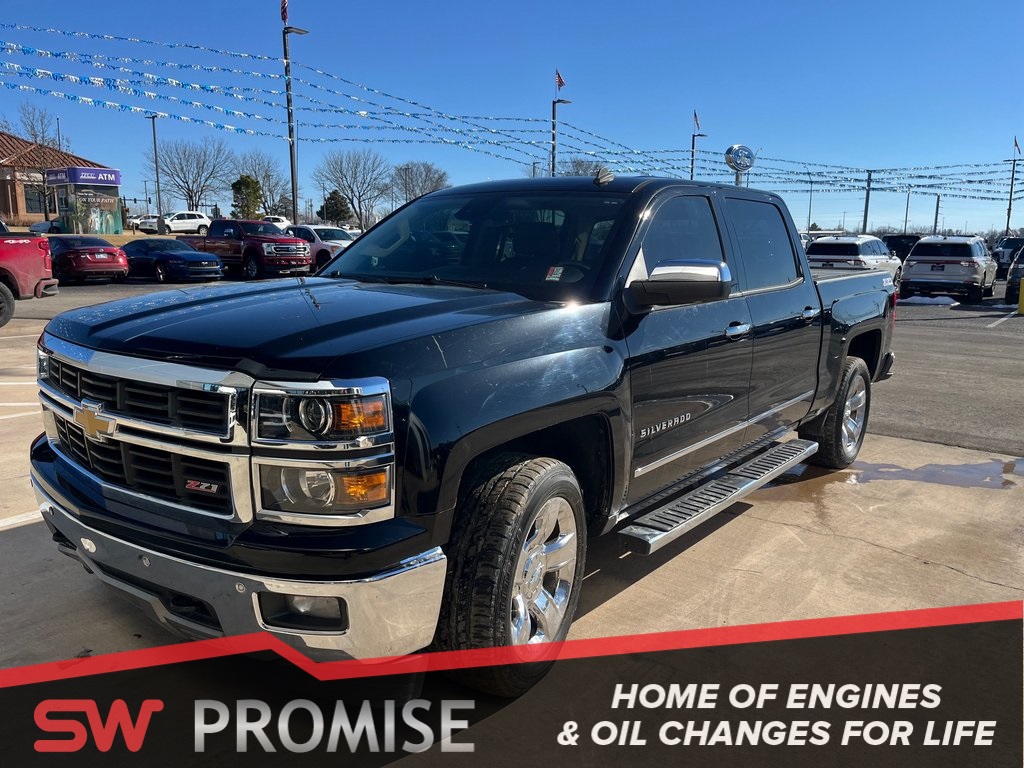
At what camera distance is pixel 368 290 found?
3406mm

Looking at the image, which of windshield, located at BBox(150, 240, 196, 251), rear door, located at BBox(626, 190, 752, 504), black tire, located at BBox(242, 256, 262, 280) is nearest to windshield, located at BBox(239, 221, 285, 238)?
black tire, located at BBox(242, 256, 262, 280)

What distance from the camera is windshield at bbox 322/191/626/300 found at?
352 cm

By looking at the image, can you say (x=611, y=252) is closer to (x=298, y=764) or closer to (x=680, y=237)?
(x=680, y=237)

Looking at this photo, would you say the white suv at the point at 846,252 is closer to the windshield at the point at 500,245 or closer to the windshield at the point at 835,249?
the windshield at the point at 835,249

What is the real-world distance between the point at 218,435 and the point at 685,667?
203 centimetres

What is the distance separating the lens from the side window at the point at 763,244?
4.55 m

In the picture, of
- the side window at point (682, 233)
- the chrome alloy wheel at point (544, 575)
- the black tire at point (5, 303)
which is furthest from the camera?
the black tire at point (5, 303)

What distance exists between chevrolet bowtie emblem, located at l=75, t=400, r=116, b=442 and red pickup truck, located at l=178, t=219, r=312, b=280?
2283 cm

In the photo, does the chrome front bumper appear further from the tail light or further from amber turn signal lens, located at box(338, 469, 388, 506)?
the tail light

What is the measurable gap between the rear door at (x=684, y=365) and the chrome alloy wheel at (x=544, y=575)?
49 cm

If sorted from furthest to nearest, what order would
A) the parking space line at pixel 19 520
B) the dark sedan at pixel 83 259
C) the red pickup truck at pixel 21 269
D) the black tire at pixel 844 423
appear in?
the dark sedan at pixel 83 259 < the red pickup truck at pixel 21 269 < the black tire at pixel 844 423 < the parking space line at pixel 19 520

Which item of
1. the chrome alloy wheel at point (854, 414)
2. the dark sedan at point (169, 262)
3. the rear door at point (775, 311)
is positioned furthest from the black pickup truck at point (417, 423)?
the dark sedan at point (169, 262)

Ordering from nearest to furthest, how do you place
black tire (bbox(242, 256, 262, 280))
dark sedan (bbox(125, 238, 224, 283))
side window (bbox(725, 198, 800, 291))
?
side window (bbox(725, 198, 800, 291))
dark sedan (bbox(125, 238, 224, 283))
black tire (bbox(242, 256, 262, 280))

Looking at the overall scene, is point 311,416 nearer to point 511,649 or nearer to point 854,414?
point 511,649
